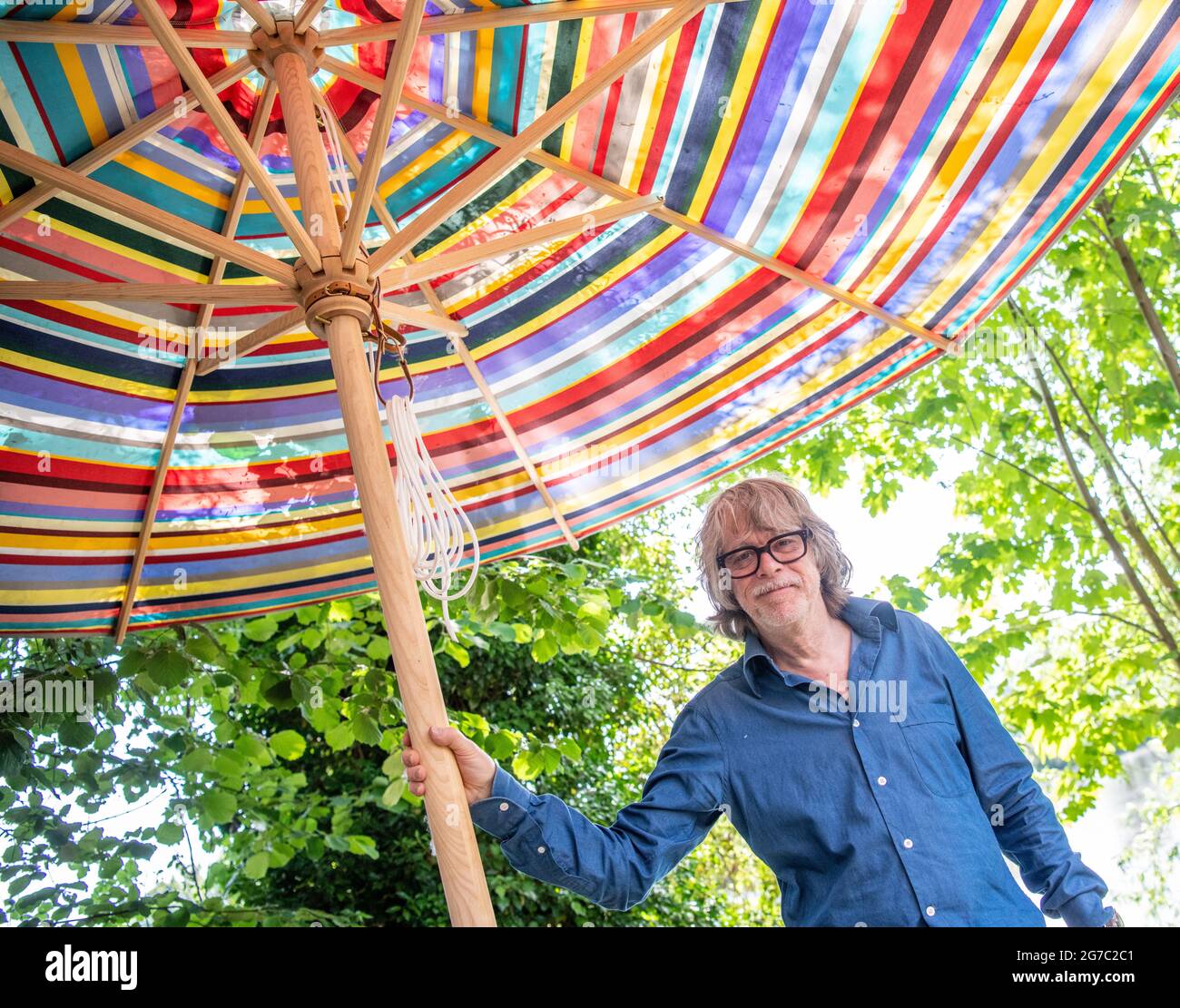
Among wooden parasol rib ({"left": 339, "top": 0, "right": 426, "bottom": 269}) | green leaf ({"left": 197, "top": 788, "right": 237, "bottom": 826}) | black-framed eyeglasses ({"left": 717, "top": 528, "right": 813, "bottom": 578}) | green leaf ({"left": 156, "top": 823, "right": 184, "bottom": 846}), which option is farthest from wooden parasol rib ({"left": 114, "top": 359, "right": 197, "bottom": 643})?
black-framed eyeglasses ({"left": 717, "top": 528, "right": 813, "bottom": 578})

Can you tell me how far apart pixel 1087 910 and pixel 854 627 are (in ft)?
2.29

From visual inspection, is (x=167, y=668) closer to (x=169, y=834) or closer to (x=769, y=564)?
(x=169, y=834)

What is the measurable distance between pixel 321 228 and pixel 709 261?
4.22ft

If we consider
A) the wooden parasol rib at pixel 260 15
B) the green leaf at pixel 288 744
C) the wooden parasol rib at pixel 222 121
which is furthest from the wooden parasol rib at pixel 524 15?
the green leaf at pixel 288 744

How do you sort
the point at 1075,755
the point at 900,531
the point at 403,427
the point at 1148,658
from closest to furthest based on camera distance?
the point at 403,427 → the point at 1075,755 → the point at 1148,658 → the point at 900,531

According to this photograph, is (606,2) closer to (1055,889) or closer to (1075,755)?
(1055,889)

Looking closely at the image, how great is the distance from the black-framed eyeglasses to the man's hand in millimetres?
760

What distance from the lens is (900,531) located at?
9172 mm

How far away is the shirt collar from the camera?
224 centimetres

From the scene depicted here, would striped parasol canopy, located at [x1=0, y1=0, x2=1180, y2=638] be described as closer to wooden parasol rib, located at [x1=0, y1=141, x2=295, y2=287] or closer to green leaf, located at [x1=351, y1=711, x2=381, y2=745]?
wooden parasol rib, located at [x1=0, y1=141, x2=295, y2=287]

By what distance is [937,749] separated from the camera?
2.09 m

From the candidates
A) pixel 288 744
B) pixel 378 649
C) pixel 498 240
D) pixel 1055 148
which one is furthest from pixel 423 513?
pixel 288 744

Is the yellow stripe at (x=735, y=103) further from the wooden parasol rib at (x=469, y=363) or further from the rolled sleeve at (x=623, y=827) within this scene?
the rolled sleeve at (x=623, y=827)

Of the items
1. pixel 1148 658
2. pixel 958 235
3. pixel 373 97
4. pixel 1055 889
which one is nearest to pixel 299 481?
pixel 373 97
